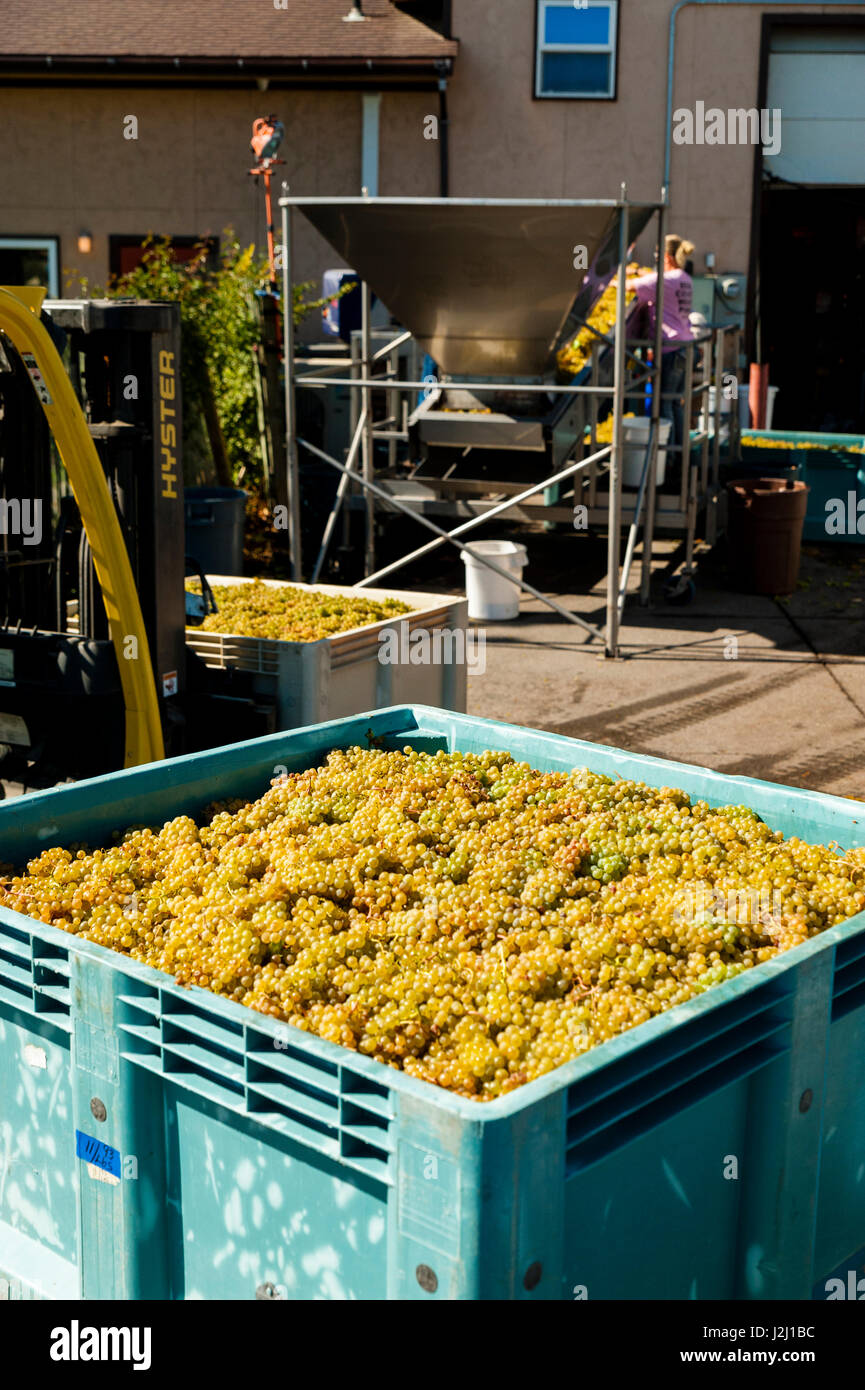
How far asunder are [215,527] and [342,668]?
3666 mm

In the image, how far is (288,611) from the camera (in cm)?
695

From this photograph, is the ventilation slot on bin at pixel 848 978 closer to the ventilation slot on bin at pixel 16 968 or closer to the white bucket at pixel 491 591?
the ventilation slot on bin at pixel 16 968

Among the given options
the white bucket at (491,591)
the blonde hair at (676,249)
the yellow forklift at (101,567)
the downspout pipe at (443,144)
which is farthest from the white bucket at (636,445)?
the downspout pipe at (443,144)

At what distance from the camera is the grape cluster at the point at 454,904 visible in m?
2.65

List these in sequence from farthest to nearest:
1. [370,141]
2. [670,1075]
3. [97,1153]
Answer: [370,141]
[97,1153]
[670,1075]

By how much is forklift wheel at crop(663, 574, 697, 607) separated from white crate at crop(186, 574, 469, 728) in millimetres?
5079

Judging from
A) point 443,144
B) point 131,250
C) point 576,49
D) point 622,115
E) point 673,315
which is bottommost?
point 673,315

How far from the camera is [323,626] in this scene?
671cm

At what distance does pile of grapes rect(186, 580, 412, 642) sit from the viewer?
6533 mm

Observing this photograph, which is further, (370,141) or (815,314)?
(815,314)

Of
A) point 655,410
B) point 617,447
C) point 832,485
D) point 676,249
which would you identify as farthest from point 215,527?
point 832,485

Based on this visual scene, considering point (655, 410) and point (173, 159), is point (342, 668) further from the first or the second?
point (173, 159)

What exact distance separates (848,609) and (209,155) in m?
10.4
